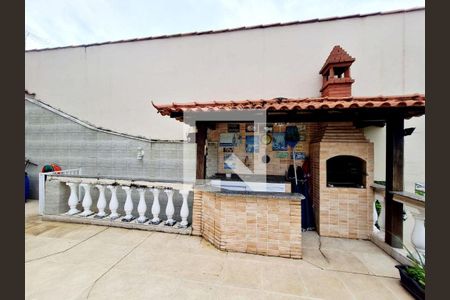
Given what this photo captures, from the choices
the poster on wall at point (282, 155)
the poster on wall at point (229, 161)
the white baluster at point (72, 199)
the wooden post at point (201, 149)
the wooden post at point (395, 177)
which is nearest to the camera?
the wooden post at point (395, 177)

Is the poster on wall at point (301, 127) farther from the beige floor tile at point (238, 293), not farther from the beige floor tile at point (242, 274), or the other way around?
the beige floor tile at point (238, 293)

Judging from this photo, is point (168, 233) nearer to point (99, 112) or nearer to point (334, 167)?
point (334, 167)

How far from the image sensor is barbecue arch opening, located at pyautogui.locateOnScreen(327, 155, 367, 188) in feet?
14.6

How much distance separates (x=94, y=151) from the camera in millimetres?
6121

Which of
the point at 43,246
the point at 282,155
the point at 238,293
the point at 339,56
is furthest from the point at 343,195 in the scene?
the point at 43,246

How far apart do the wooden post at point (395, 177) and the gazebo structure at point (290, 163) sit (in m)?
0.01

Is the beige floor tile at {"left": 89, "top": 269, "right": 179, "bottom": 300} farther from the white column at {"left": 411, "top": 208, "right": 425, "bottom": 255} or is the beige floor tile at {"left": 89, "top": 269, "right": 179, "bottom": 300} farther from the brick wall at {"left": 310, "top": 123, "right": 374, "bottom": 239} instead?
the white column at {"left": 411, "top": 208, "right": 425, "bottom": 255}

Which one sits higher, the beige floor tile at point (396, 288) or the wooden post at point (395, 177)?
the wooden post at point (395, 177)

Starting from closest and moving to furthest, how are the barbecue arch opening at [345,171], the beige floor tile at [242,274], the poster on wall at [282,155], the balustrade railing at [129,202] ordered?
the beige floor tile at [242,274] < the balustrade railing at [129,202] < the barbecue arch opening at [345,171] < the poster on wall at [282,155]

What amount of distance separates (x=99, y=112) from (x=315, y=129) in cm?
745

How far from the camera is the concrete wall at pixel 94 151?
5.67m

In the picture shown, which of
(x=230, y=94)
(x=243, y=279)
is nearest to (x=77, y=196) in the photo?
(x=243, y=279)

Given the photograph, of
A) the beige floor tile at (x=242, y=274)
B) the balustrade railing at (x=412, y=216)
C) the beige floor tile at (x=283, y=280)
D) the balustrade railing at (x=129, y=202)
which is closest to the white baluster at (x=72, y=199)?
A: the balustrade railing at (x=129, y=202)

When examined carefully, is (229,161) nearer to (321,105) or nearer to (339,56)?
(321,105)
